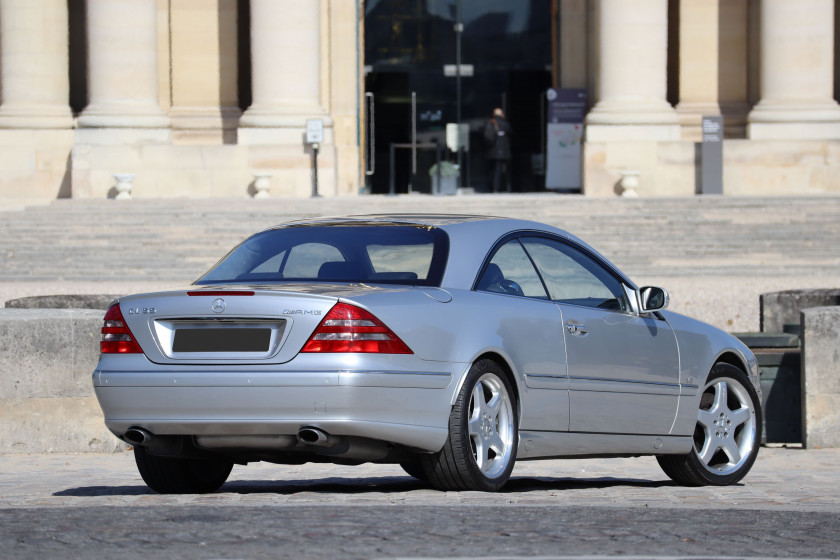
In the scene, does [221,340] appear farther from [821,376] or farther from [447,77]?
[447,77]

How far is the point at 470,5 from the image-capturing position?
114 feet

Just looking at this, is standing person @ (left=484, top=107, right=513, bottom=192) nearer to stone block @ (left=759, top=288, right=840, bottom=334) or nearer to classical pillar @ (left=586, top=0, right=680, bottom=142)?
classical pillar @ (left=586, top=0, right=680, bottom=142)

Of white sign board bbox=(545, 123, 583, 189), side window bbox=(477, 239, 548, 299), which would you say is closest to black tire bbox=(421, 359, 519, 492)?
side window bbox=(477, 239, 548, 299)

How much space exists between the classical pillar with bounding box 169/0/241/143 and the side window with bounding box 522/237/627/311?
2608cm

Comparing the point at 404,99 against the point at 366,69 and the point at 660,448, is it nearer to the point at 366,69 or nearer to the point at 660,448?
the point at 366,69

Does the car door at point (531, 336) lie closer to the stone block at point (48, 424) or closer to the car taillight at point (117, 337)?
the car taillight at point (117, 337)

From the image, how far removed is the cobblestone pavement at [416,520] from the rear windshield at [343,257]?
95 centimetres

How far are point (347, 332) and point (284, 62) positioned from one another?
2458cm

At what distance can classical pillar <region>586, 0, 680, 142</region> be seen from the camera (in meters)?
30.6

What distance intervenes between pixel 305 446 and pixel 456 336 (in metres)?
0.77

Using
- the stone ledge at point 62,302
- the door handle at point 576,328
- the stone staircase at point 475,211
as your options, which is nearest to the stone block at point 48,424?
the stone ledge at point 62,302

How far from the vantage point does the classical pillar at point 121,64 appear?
30.3 m

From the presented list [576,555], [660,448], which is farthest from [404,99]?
[576,555]

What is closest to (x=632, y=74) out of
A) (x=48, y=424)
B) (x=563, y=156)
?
(x=563, y=156)
